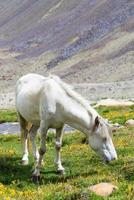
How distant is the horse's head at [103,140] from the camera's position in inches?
634

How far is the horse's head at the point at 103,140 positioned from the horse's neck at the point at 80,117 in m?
0.29

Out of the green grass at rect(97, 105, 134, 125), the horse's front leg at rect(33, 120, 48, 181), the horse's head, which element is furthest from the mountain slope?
the horse's head

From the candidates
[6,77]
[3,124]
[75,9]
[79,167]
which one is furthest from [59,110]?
[75,9]

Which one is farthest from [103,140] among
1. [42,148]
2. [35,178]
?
[35,178]

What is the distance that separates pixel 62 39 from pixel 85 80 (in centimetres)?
4533

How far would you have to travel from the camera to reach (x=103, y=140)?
16.2 metres

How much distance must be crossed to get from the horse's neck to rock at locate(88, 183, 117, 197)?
119 inches

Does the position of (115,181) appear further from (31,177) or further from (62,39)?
(62,39)

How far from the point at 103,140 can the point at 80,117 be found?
3.42 feet

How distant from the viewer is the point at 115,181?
46.9 ft

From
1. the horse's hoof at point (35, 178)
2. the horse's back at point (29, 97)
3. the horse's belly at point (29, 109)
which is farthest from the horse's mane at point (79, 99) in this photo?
the horse's hoof at point (35, 178)

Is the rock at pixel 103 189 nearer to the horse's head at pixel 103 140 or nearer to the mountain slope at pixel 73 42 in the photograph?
the horse's head at pixel 103 140

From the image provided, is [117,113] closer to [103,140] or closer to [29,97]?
[29,97]

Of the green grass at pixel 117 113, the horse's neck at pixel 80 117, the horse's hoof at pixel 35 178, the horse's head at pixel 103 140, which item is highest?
the horse's neck at pixel 80 117
